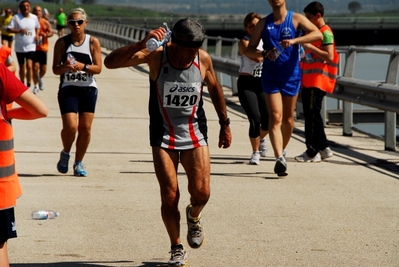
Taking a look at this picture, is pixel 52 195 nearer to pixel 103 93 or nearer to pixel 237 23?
pixel 103 93

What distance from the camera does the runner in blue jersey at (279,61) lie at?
10.8 m

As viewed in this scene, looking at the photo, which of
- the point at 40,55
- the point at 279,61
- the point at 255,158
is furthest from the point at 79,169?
the point at 40,55

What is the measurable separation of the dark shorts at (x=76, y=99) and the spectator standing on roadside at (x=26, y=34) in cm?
983

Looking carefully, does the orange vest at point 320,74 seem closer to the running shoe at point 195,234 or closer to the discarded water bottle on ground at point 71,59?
the discarded water bottle on ground at point 71,59

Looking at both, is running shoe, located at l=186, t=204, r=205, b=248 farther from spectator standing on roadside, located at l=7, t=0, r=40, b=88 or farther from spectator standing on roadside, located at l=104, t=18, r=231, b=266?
spectator standing on roadside, located at l=7, t=0, r=40, b=88

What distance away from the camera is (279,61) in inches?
429

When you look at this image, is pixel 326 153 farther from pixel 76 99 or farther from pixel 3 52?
pixel 3 52

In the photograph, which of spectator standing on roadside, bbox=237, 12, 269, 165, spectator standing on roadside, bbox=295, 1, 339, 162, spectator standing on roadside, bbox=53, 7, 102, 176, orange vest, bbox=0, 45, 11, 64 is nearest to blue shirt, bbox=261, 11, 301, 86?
spectator standing on roadside, bbox=237, 12, 269, 165

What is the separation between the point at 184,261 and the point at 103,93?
1601 cm

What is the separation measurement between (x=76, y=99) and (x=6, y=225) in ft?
17.6

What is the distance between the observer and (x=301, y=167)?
11.8 m

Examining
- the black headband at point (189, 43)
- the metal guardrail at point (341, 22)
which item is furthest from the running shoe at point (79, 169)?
the metal guardrail at point (341, 22)

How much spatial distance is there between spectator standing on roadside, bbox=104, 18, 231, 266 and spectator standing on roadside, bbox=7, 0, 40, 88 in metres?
13.7

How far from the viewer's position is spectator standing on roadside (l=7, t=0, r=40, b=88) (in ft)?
66.4
